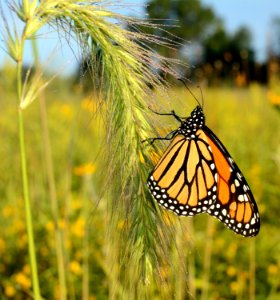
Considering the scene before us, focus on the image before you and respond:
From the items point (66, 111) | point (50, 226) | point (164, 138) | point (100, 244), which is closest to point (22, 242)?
point (50, 226)

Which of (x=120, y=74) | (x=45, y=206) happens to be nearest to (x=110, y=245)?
(x=120, y=74)

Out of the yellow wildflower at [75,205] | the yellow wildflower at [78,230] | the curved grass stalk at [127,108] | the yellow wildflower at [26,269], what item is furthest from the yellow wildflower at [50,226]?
the curved grass stalk at [127,108]

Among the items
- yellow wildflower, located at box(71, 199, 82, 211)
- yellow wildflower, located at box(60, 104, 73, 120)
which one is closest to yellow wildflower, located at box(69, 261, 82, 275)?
yellow wildflower, located at box(71, 199, 82, 211)

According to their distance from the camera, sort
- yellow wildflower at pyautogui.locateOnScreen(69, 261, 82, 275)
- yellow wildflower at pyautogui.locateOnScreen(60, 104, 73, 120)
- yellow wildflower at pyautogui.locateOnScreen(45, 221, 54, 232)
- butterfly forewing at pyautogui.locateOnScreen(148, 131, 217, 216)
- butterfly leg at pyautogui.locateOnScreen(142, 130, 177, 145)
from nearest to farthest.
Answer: butterfly leg at pyautogui.locateOnScreen(142, 130, 177, 145), butterfly forewing at pyautogui.locateOnScreen(148, 131, 217, 216), yellow wildflower at pyautogui.locateOnScreen(69, 261, 82, 275), yellow wildflower at pyautogui.locateOnScreen(45, 221, 54, 232), yellow wildflower at pyautogui.locateOnScreen(60, 104, 73, 120)

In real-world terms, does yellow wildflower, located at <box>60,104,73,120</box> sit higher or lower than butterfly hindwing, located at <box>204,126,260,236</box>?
higher

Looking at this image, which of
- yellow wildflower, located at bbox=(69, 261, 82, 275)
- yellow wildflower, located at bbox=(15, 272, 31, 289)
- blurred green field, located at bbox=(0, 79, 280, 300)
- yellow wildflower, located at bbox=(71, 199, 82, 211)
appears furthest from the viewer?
yellow wildflower, located at bbox=(71, 199, 82, 211)

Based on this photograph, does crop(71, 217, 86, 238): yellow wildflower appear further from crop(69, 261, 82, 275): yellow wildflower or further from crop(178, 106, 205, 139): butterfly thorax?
crop(178, 106, 205, 139): butterfly thorax

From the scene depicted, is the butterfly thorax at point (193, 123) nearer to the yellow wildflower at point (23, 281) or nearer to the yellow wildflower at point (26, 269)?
the yellow wildflower at point (23, 281)

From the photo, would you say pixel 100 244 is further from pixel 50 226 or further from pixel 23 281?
pixel 23 281

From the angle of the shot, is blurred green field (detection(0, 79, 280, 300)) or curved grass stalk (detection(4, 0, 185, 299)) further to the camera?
blurred green field (detection(0, 79, 280, 300))

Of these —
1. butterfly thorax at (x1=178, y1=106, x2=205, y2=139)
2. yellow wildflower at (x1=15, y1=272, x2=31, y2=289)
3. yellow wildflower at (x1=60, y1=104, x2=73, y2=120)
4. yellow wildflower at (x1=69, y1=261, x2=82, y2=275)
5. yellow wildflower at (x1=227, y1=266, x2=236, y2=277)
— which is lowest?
yellow wildflower at (x1=15, y1=272, x2=31, y2=289)
